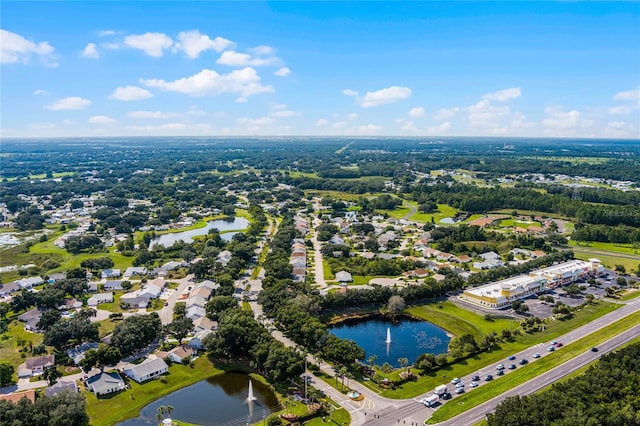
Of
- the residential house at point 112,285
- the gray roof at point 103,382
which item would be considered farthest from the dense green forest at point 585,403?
the residential house at point 112,285

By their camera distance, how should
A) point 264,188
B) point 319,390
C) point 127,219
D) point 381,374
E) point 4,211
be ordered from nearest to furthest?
point 319,390
point 381,374
point 127,219
point 4,211
point 264,188

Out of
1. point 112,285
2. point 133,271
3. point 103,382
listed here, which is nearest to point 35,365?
point 103,382

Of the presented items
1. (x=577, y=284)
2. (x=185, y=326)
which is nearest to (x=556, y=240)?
(x=577, y=284)

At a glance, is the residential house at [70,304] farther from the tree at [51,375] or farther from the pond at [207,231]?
the pond at [207,231]

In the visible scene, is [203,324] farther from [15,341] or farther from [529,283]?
[529,283]

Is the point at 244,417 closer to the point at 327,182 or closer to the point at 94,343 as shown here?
the point at 94,343

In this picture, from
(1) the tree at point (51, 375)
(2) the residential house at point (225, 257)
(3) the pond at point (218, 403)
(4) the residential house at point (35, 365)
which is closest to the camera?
(3) the pond at point (218, 403)

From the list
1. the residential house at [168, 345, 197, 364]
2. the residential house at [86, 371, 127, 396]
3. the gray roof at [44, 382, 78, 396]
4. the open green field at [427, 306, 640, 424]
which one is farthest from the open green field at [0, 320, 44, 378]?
the open green field at [427, 306, 640, 424]
